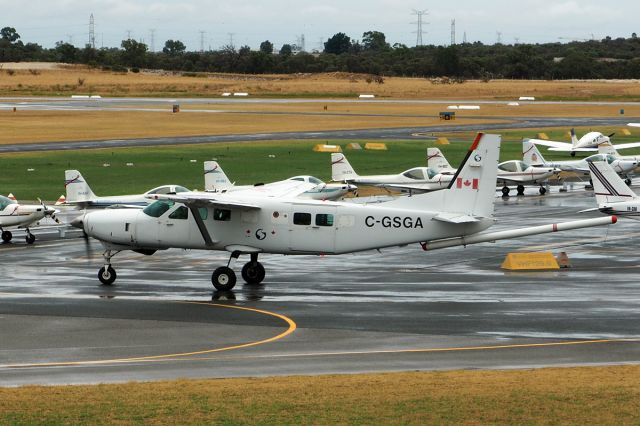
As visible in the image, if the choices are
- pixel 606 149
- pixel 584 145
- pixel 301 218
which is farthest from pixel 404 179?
pixel 301 218

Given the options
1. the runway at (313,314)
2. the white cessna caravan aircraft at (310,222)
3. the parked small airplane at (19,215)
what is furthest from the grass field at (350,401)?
the parked small airplane at (19,215)

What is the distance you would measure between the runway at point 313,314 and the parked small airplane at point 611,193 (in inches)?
51.8

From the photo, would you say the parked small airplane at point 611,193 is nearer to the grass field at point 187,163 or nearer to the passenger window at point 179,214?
the passenger window at point 179,214

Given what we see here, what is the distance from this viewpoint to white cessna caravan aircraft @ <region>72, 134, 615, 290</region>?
3225 centimetres

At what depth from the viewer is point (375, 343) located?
82.2 ft

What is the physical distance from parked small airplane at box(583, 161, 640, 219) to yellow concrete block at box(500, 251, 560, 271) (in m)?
6.23

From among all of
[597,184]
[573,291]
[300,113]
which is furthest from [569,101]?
[573,291]

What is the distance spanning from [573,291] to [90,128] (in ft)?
260

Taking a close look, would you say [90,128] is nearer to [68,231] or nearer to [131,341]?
[68,231]

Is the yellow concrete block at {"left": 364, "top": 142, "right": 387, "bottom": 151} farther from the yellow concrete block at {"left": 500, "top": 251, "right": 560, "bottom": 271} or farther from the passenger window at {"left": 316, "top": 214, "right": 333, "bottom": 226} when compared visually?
the passenger window at {"left": 316, "top": 214, "right": 333, "bottom": 226}

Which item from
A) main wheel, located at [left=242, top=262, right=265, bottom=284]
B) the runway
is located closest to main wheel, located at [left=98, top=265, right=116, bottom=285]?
the runway

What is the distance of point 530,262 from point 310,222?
8.22 metres

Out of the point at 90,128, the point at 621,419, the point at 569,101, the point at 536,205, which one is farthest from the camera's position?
the point at 569,101

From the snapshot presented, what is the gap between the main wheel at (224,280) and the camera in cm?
3291
